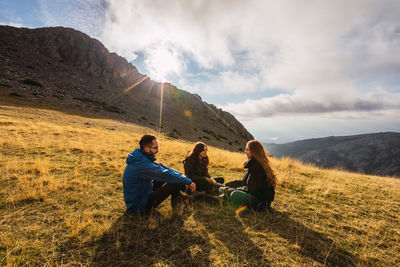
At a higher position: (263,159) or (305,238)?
(263,159)

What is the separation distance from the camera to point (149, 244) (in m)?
2.98

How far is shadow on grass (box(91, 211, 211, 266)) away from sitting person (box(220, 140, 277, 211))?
63.4 inches

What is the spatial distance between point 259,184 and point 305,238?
1.41 metres

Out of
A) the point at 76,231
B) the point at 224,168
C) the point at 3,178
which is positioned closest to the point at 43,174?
the point at 3,178

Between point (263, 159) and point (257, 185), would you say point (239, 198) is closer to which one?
point (257, 185)

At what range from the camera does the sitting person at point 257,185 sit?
417 centimetres

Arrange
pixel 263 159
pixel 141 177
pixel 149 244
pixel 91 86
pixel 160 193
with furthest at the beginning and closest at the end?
pixel 91 86 < pixel 263 159 < pixel 160 193 < pixel 141 177 < pixel 149 244

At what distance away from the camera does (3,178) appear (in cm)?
504

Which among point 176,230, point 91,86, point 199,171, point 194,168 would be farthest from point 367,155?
point 91,86

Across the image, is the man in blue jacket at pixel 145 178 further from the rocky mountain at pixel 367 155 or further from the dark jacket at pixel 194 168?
the rocky mountain at pixel 367 155

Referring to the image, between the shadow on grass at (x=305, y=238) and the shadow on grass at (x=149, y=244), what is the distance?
155 centimetres

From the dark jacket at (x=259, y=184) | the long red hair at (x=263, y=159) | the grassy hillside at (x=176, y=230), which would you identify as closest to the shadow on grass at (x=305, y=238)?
the grassy hillside at (x=176, y=230)

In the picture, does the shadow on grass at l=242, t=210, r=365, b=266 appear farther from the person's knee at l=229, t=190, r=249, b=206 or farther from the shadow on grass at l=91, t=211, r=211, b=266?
the shadow on grass at l=91, t=211, r=211, b=266

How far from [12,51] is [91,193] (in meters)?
69.6
